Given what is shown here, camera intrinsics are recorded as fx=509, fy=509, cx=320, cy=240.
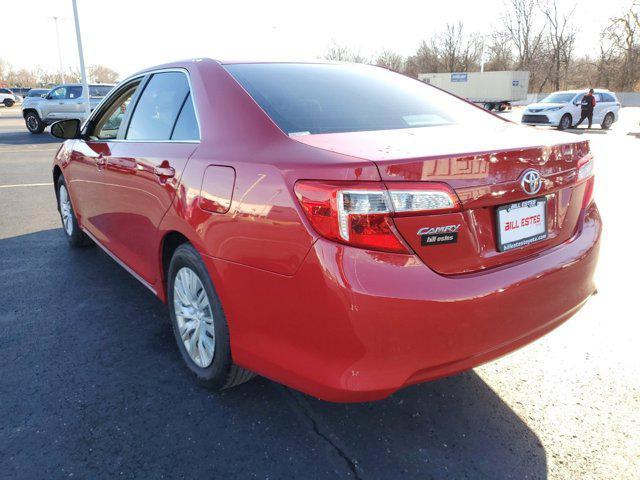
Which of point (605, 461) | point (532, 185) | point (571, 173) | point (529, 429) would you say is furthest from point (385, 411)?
point (571, 173)

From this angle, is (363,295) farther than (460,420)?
No

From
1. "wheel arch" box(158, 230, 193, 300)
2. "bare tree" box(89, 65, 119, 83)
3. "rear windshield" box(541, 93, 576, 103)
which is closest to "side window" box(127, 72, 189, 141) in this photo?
"wheel arch" box(158, 230, 193, 300)

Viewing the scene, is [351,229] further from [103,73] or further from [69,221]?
[103,73]

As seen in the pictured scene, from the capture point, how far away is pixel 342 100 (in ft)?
8.63

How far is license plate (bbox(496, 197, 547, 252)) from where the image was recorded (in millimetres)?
1984

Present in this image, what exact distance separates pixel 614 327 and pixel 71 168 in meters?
4.46

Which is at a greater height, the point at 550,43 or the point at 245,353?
the point at 550,43

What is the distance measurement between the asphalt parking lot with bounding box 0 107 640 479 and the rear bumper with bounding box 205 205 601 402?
0.44 m

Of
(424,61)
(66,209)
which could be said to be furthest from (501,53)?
(66,209)

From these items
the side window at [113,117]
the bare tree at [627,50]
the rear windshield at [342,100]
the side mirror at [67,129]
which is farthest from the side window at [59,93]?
the bare tree at [627,50]

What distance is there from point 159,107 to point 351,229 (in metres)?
1.91

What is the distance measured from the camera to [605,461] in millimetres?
2121

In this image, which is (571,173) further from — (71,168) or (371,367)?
(71,168)

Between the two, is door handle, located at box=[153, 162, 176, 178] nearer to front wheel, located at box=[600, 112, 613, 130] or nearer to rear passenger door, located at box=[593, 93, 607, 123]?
rear passenger door, located at box=[593, 93, 607, 123]
